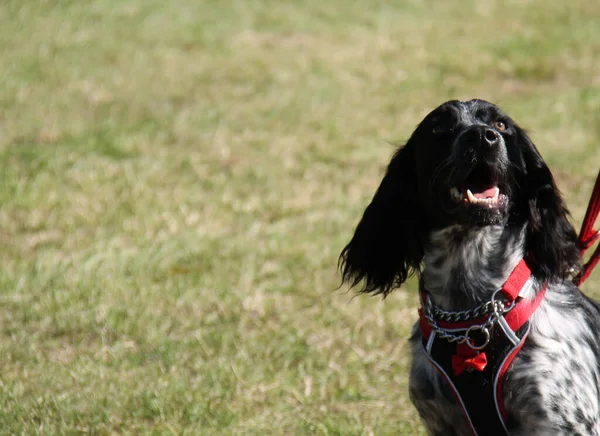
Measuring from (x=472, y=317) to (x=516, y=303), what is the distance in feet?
0.55

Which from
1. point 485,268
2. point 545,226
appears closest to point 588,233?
point 545,226

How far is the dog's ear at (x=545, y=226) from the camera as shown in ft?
12.0

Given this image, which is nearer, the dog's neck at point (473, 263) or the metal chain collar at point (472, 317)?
the metal chain collar at point (472, 317)

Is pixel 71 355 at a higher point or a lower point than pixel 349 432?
lower

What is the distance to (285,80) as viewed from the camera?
34.3 feet

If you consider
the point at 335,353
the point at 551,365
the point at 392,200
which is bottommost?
the point at 335,353

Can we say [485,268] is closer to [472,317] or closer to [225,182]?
[472,317]

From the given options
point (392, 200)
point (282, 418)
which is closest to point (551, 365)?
point (392, 200)

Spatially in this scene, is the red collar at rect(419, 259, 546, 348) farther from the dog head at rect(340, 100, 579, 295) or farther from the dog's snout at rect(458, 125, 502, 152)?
the dog's snout at rect(458, 125, 502, 152)

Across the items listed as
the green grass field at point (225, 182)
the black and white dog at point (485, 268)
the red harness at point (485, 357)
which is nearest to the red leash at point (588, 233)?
the black and white dog at point (485, 268)

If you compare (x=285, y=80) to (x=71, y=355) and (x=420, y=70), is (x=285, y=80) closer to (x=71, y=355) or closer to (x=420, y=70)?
(x=420, y=70)

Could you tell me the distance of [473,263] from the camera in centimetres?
369

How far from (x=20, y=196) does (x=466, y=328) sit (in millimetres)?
4690

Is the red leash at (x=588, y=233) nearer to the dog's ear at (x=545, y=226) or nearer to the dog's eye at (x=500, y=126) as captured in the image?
the dog's ear at (x=545, y=226)
